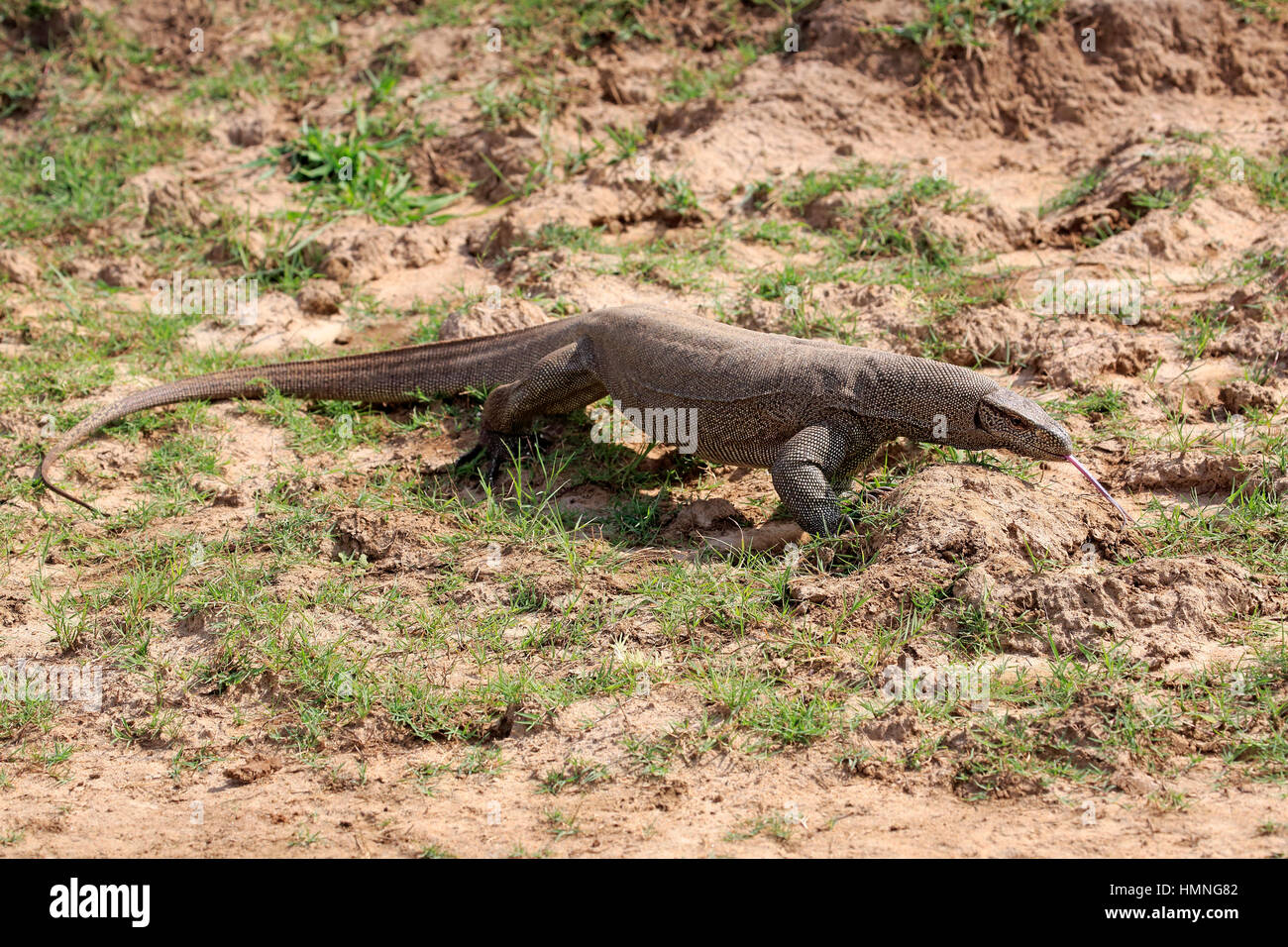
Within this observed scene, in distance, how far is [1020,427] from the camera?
5.04m

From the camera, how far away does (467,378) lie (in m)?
6.62

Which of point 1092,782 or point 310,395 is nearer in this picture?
point 1092,782

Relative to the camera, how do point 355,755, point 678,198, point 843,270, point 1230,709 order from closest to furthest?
point 1230,709, point 355,755, point 843,270, point 678,198

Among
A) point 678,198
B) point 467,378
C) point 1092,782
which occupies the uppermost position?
point 678,198

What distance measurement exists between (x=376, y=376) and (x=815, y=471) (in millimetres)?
2773

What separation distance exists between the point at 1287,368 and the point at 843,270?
245 cm

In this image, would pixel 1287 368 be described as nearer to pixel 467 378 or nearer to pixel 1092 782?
pixel 1092 782

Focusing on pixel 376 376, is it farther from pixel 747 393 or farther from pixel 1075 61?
pixel 1075 61

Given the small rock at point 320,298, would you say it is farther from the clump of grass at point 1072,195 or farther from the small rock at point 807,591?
the clump of grass at point 1072,195

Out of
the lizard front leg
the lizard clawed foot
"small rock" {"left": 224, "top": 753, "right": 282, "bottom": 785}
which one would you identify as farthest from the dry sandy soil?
the lizard clawed foot

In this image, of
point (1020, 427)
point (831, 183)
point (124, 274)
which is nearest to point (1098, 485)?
point (1020, 427)

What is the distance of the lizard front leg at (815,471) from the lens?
5078 millimetres

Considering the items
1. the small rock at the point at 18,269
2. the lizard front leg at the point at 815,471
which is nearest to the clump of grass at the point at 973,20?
the lizard front leg at the point at 815,471

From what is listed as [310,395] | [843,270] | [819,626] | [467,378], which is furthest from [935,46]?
[819,626]
